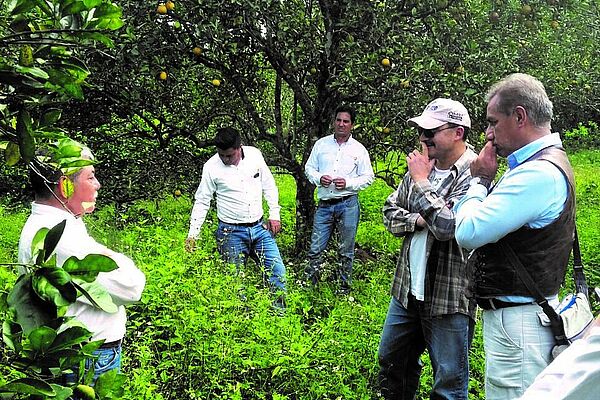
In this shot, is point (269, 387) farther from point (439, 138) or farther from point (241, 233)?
point (241, 233)

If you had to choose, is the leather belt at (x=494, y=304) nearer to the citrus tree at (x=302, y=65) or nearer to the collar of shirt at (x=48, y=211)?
the collar of shirt at (x=48, y=211)

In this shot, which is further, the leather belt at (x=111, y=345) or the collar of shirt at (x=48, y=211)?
the leather belt at (x=111, y=345)

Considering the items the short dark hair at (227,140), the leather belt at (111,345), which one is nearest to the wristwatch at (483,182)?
the leather belt at (111,345)

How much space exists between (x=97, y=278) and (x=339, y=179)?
402cm

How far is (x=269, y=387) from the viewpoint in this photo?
4023 millimetres

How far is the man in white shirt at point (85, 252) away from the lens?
2857mm

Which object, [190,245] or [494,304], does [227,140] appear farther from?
[494,304]

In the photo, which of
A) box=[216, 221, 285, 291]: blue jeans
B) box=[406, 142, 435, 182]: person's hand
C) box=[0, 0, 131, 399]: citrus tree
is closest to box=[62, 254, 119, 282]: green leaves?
box=[0, 0, 131, 399]: citrus tree

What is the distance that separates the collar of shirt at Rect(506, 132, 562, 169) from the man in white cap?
59 centimetres

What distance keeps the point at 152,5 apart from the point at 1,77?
470 centimetres

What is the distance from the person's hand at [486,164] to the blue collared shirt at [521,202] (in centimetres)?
25

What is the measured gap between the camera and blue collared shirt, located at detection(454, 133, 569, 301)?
9.17 ft

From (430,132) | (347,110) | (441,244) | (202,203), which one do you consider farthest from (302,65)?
(441,244)

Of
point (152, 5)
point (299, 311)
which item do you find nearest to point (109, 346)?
point (299, 311)
